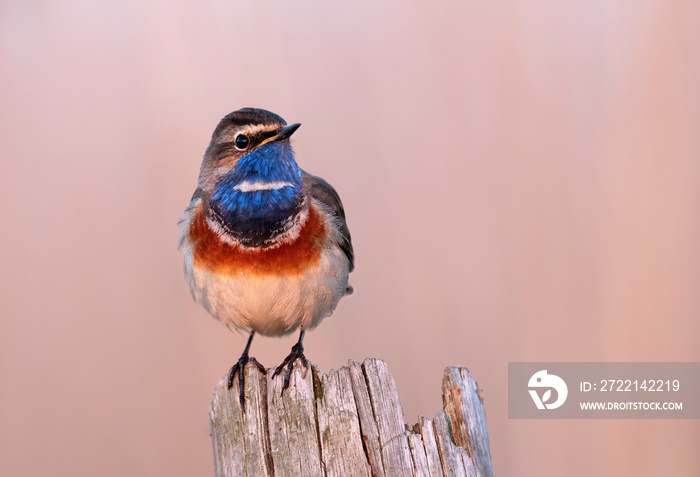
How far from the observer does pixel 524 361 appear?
3.85 metres

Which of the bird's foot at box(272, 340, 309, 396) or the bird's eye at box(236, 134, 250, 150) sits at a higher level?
the bird's eye at box(236, 134, 250, 150)

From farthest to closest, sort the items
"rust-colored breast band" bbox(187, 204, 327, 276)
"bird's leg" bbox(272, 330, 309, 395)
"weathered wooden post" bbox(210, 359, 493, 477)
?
1. "rust-colored breast band" bbox(187, 204, 327, 276)
2. "bird's leg" bbox(272, 330, 309, 395)
3. "weathered wooden post" bbox(210, 359, 493, 477)

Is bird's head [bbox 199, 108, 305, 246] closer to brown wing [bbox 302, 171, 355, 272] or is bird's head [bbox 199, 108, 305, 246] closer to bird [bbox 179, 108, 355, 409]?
bird [bbox 179, 108, 355, 409]

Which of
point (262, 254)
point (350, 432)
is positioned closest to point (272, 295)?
point (262, 254)

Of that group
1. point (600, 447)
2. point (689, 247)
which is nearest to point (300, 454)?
point (600, 447)

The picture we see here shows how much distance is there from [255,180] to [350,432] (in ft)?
3.92

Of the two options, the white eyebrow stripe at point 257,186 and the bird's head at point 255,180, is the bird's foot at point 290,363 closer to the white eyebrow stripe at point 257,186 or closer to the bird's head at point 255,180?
the bird's head at point 255,180

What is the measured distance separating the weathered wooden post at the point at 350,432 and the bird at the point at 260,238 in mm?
442

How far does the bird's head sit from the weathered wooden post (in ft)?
2.47

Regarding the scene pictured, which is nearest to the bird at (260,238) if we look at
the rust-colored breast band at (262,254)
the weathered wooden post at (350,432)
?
the rust-colored breast band at (262,254)

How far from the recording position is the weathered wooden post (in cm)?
204

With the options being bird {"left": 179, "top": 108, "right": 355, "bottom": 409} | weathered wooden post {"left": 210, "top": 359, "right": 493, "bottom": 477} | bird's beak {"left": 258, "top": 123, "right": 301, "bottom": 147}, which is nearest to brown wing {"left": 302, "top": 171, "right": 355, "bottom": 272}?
bird {"left": 179, "top": 108, "right": 355, "bottom": 409}

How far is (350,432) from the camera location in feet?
6.84

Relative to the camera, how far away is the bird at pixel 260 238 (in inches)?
109
